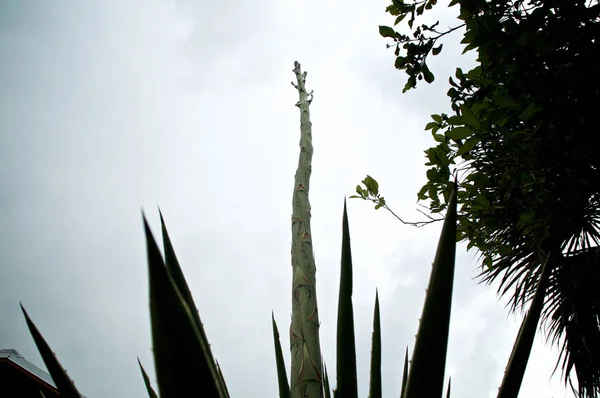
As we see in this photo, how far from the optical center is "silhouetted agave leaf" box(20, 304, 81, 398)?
2.15 ft

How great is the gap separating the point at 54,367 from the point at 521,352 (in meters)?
0.90

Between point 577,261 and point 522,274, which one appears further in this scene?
point 522,274

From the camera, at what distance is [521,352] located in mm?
654

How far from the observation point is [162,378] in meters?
0.49

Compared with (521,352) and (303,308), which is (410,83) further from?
(521,352)

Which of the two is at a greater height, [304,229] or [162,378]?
[304,229]

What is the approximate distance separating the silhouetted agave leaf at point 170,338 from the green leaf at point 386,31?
6.04 feet

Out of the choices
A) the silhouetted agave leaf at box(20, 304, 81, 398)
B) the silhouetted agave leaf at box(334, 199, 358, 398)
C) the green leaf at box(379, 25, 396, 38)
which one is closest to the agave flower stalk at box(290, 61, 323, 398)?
the silhouetted agave leaf at box(334, 199, 358, 398)

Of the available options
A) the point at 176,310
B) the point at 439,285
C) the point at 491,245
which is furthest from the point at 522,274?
the point at 176,310

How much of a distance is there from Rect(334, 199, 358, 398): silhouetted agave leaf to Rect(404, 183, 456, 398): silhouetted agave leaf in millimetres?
283

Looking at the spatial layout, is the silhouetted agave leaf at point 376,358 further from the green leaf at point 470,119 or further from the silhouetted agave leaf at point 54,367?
the green leaf at point 470,119

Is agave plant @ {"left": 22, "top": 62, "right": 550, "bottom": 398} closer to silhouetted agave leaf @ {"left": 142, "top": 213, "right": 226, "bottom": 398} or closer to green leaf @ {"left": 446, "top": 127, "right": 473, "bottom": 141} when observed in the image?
silhouetted agave leaf @ {"left": 142, "top": 213, "right": 226, "bottom": 398}

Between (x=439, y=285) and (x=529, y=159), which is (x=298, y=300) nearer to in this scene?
(x=439, y=285)

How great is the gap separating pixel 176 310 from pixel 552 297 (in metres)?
4.04
